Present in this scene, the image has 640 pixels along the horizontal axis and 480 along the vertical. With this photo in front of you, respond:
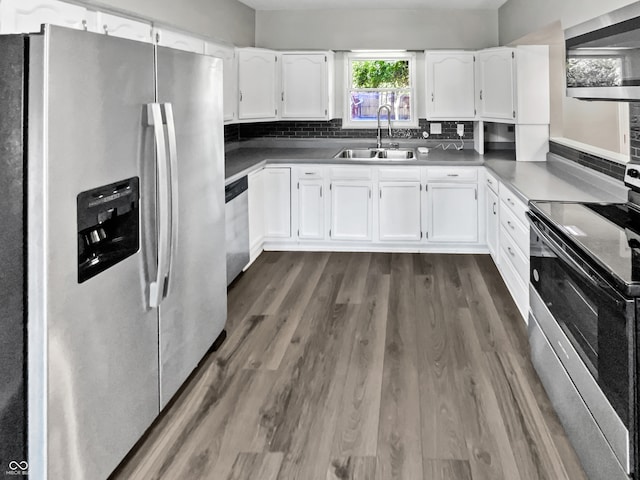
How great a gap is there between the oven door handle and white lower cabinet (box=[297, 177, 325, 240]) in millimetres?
2857

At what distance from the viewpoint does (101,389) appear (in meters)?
1.87

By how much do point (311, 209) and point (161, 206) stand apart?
3262mm

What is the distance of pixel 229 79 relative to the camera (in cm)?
495

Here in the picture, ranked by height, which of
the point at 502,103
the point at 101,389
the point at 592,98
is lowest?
the point at 101,389

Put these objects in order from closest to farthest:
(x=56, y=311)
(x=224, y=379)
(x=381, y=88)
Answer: (x=56, y=311), (x=224, y=379), (x=381, y=88)

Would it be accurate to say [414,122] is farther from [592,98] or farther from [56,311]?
[56,311]

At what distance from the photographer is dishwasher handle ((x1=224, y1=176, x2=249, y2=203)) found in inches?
159

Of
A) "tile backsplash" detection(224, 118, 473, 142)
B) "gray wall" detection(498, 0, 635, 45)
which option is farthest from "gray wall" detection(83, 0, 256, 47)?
"gray wall" detection(498, 0, 635, 45)

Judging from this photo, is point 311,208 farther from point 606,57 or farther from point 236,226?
point 606,57

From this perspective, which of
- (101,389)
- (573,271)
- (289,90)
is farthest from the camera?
(289,90)

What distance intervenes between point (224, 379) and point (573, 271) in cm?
169

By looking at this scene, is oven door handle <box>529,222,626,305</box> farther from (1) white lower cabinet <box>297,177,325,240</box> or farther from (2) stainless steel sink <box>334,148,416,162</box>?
(2) stainless steel sink <box>334,148,416,162</box>

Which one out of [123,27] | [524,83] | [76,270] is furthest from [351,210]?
[76,270]

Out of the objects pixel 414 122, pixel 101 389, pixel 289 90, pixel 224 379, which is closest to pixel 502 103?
pixel 414 122
